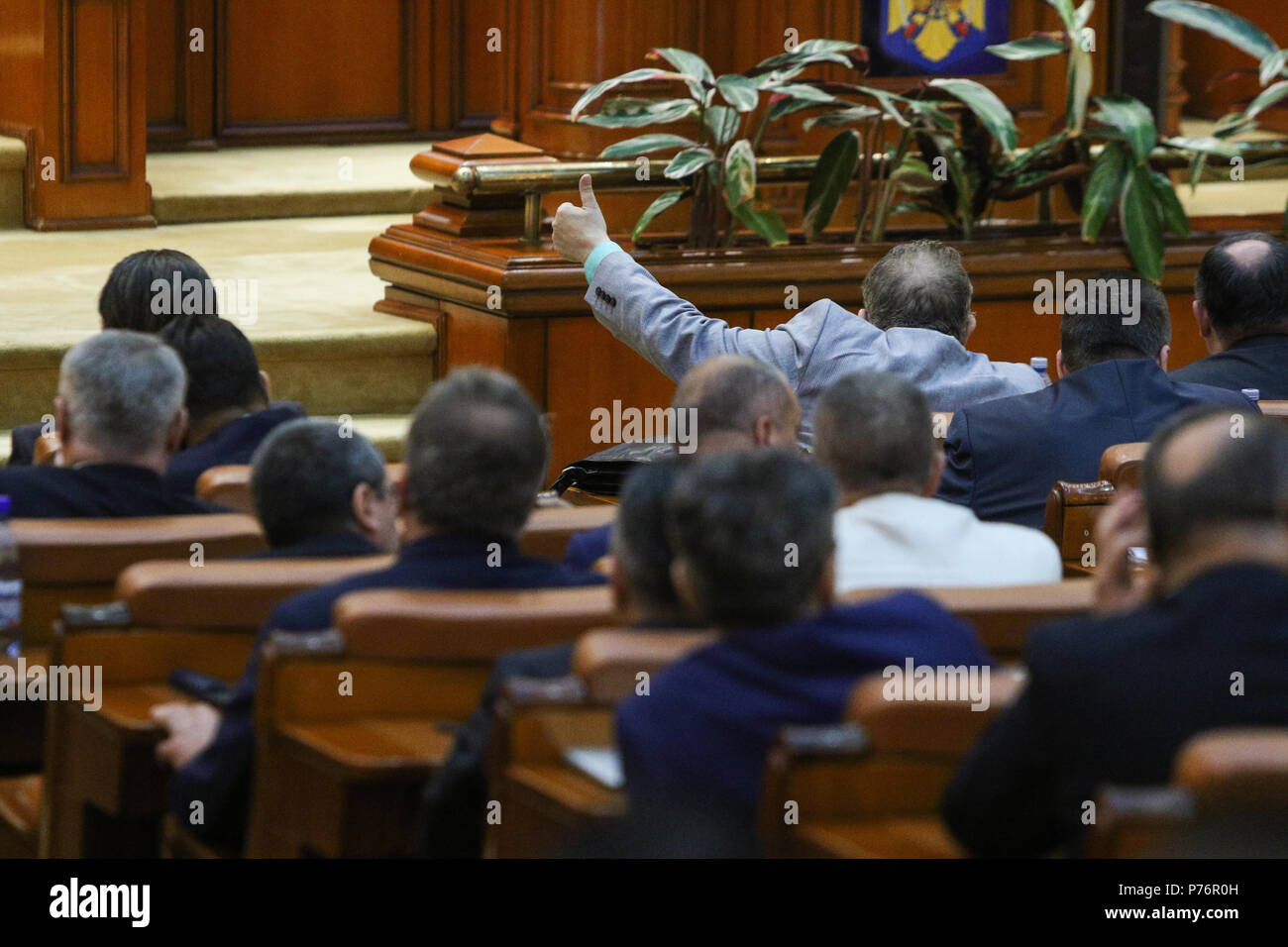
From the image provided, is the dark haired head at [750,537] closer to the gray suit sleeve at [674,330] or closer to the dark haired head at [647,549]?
the dark haired head at [647,549]

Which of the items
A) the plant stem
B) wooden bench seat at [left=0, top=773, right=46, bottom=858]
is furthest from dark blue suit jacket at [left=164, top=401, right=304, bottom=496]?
the plant stem

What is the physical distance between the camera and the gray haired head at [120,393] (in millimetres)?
2779

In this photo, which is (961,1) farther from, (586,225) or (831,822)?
(831,822)

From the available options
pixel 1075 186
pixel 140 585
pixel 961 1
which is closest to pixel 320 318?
pixel 1075 186

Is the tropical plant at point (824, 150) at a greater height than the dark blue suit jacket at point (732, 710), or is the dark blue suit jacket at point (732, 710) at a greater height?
the tropical plant at point (824, 150)

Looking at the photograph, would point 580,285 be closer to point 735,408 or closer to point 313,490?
point 735,408

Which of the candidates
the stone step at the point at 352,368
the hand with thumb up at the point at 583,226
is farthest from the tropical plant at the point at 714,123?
the hand with thumb up at the point at 583,226

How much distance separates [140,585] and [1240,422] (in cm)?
115

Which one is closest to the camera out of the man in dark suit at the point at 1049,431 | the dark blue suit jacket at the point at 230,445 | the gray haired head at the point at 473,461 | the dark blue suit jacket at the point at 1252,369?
the gray haired head at the point at 473,461

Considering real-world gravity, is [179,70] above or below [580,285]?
above

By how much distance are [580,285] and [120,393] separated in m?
2.00

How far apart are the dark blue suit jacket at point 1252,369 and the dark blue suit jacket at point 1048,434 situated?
380 mm

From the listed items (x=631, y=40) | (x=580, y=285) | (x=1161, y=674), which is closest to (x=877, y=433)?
(x=1161, y=674)

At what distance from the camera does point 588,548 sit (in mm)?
2621
